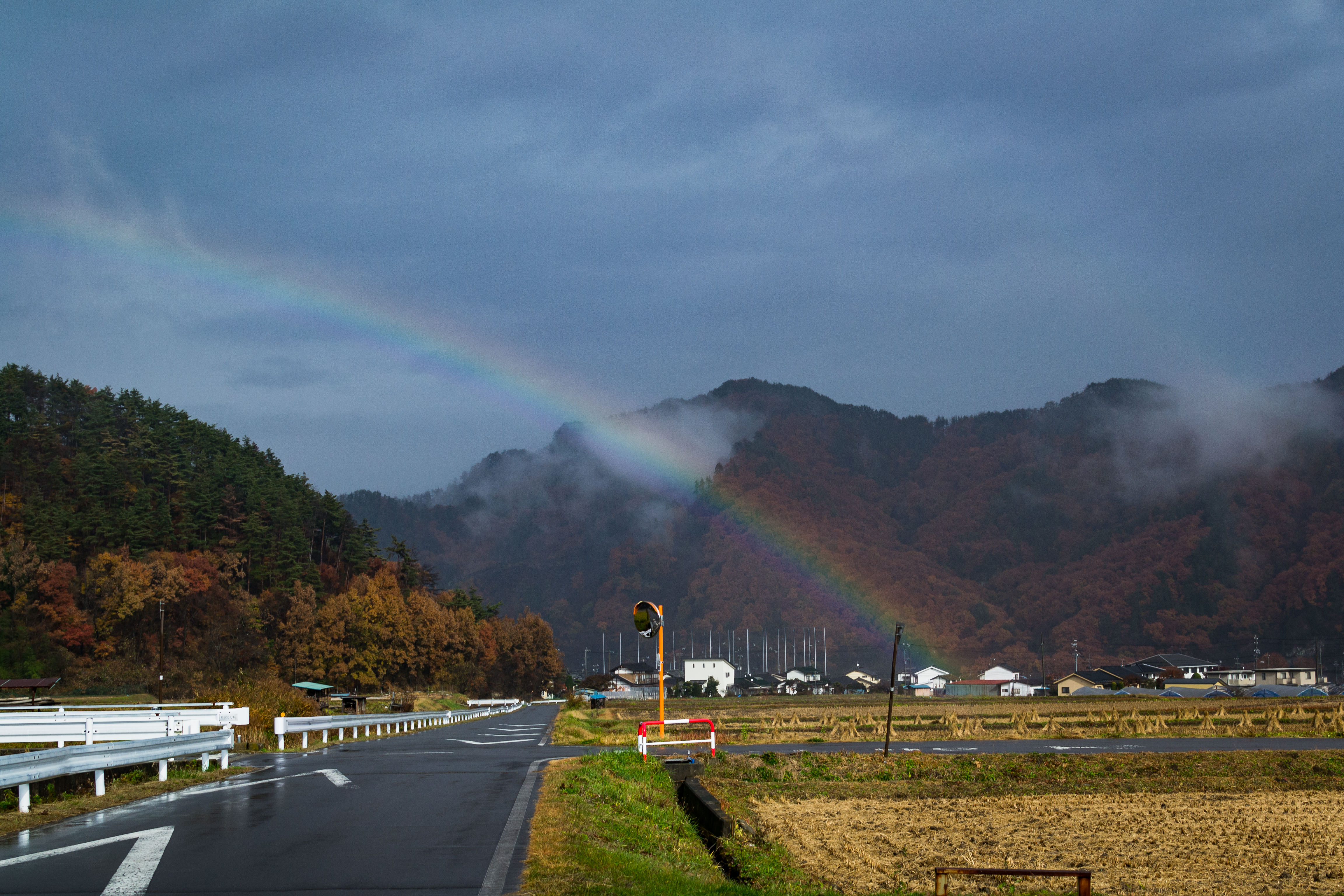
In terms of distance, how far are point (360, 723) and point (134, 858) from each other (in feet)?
A: 78.7

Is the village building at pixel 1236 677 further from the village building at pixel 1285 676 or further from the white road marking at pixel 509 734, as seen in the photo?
the white road marking at pixel 509 734

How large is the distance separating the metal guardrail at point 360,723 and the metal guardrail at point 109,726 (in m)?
1.44

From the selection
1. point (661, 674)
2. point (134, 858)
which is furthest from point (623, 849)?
point (661, 674)

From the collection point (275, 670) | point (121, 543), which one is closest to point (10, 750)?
point (275, 670)

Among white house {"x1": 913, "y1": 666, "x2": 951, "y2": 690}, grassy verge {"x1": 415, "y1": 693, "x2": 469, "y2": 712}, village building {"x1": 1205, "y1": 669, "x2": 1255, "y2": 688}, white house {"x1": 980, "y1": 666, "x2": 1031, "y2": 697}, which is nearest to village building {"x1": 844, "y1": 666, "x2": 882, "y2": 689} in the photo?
white house {"x1": 913, "y1": 666, "x2": 951, "y2": 690}

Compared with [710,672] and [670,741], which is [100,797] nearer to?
[670,741]

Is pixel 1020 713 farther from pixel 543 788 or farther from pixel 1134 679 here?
pixel 1134 679

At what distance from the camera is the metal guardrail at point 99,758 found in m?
12.7

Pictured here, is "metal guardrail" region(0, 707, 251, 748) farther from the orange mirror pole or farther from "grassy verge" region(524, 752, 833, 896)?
the orange mirror pole

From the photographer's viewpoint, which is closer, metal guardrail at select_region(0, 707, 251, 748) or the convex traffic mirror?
the convex traffic mirror

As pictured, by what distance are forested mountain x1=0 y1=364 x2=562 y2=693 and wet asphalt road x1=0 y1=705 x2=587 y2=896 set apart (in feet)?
179

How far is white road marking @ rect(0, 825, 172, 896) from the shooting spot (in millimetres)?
8117

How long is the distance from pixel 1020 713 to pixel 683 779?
41.3m

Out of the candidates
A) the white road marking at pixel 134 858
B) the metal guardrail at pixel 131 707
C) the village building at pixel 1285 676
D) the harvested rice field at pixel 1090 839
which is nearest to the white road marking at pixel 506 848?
the white road marking at pixel 134 858
